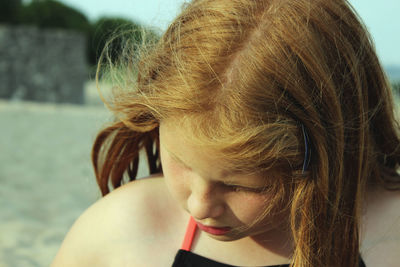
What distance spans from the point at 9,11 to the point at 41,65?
10.3 meters

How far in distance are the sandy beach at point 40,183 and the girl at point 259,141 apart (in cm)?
44

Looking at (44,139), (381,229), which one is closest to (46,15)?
(44,139)

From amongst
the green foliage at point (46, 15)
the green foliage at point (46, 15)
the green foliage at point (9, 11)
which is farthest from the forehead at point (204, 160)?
the green foliage at point (46, 15)

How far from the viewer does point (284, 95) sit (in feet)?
3.86

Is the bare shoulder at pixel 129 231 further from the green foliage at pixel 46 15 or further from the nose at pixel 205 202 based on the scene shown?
the green foliage at pixel 46 15

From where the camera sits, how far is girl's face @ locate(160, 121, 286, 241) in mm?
1177

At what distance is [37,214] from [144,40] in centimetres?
222

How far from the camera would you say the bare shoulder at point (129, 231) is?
156 centimetres

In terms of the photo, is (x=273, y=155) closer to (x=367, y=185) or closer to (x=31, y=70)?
(x=367, y=185)

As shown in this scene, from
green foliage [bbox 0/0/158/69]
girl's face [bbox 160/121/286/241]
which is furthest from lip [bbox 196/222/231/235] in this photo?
green foliage [bbox 0/0/158/69]

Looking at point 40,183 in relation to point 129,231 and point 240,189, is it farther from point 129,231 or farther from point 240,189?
point 240,189

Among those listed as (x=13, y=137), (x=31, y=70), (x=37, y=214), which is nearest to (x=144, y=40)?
(x=37, y=214)

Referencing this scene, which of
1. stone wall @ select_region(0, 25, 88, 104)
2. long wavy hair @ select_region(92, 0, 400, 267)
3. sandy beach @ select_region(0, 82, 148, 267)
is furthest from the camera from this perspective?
stone wall @ select_region(0, 25, 88, 104)

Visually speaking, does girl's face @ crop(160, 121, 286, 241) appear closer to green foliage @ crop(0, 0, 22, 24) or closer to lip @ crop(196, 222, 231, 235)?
lip @ crop(196, 222, 231, 235)
